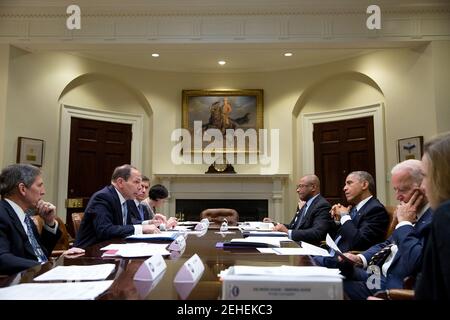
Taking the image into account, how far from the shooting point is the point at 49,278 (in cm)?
120

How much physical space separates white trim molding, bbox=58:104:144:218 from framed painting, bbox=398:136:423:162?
14.7 ft

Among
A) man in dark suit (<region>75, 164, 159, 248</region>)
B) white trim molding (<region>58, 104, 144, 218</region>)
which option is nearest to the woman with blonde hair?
man in dark suit (<region>75, 164, 159, 248</region>)

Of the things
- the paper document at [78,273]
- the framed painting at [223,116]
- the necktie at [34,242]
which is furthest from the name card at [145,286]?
the framed painting at [223,116]

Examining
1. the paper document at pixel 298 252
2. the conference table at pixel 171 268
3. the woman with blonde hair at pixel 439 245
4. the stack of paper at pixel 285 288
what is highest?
the woman with blonde hair at pixel 439 245

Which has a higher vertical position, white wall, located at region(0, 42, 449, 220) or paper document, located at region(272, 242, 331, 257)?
white wall, located at region(0, 42, 449, 220)

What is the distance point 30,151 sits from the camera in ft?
17.4

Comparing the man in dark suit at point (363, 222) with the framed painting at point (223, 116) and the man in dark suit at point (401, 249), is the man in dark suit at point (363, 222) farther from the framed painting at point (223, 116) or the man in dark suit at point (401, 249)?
the framed painting at point (223, 116)

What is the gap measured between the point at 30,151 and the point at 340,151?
16.4 feet

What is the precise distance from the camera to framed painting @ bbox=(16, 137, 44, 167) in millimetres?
5137

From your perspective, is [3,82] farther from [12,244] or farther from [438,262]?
[438,262]

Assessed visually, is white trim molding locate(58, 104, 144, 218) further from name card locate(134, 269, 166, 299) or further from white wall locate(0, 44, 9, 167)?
name card locate(134, 269, 166, 299)

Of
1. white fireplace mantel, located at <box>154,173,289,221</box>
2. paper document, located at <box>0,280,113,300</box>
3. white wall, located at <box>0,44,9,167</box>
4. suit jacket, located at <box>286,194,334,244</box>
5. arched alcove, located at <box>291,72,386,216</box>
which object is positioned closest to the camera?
paper document, located at <box>0,280,113,300</box>

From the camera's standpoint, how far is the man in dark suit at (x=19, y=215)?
166cm

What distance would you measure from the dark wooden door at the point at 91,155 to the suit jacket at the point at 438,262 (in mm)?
5957
